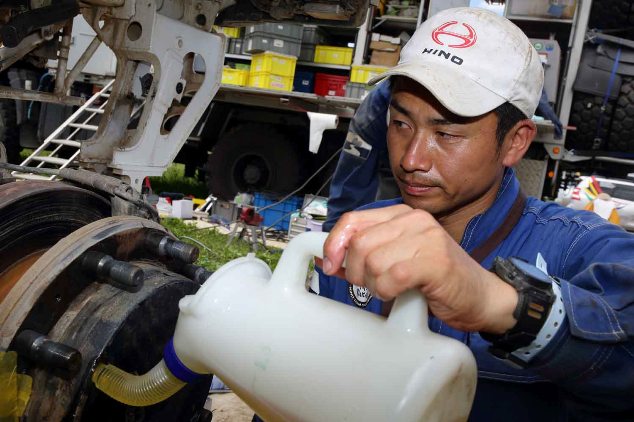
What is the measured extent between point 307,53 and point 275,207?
208cm

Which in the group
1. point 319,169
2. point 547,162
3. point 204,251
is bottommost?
point 204,251

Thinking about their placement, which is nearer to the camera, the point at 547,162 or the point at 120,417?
the point at 120,417

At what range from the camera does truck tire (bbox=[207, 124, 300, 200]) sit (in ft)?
23.7

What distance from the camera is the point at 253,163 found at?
7.49 meters

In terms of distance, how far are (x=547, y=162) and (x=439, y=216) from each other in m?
5.02

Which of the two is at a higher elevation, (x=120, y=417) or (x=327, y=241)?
(x=327, y=241)

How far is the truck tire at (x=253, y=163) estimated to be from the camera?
7.24 m

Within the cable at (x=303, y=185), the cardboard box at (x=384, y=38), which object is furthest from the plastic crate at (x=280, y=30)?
the cable at (x=303, y=185)

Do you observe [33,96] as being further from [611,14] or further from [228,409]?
[611,14]

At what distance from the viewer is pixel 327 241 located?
75 cm

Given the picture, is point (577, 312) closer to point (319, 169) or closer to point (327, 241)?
point (327, 241)

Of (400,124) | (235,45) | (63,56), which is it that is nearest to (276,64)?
(235,45)

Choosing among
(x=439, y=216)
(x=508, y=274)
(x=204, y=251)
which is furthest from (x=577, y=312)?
(x=204, y=251)

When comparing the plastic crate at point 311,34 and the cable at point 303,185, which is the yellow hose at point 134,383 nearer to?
the cable at point 303,185
